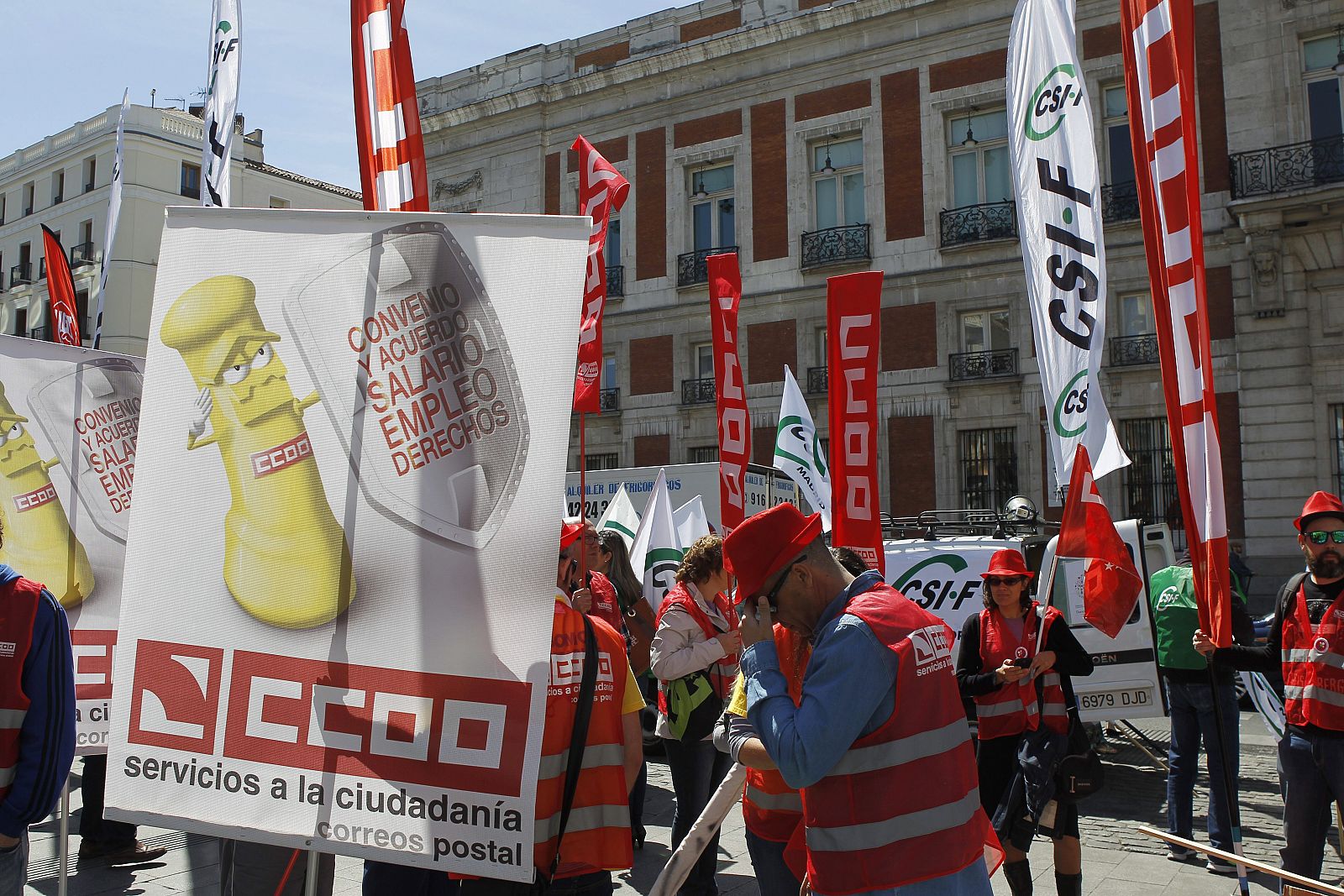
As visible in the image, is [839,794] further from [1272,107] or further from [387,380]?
[1272,107]

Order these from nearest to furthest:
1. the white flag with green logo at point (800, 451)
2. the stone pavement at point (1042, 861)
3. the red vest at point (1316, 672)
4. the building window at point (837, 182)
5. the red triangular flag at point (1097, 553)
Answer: the red vest at point (1316, 672) → the red triangular flag at point (1097, 553) → the stone pavement at point (1042, 861) → the white flag with green logo at point (800, 451) → the building window at point (837, 182)

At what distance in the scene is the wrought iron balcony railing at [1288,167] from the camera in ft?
61.0

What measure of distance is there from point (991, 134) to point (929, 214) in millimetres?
2025

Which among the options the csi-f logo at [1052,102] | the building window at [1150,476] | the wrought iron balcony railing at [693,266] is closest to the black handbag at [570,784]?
the csi-f logo at [1052,102]

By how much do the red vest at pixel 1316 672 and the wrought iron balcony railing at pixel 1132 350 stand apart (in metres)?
16.3

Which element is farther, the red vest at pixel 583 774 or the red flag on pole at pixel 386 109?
the red flag on pole at pixel 386 109

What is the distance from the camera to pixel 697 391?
25.4 m

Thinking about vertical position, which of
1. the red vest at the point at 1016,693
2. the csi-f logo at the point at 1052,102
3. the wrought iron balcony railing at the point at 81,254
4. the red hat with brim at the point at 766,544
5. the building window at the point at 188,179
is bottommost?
the red vest at the point at 1016,693

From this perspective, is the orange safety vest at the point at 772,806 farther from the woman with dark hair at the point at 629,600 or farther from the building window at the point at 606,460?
the building window at the point at 606,460

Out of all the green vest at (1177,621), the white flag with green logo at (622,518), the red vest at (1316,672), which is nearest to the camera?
the red vest at (1316,672)

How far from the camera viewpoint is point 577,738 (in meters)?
3.59

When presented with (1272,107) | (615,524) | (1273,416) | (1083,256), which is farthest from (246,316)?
(1272,107)

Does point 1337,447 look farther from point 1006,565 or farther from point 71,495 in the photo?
point 71,495

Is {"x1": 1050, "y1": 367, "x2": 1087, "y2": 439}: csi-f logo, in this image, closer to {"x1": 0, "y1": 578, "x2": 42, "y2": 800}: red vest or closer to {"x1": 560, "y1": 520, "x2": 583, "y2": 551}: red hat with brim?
{"x1": 560, "y1": 520, "x2": 583, "y2": 551}: red hat with brim
